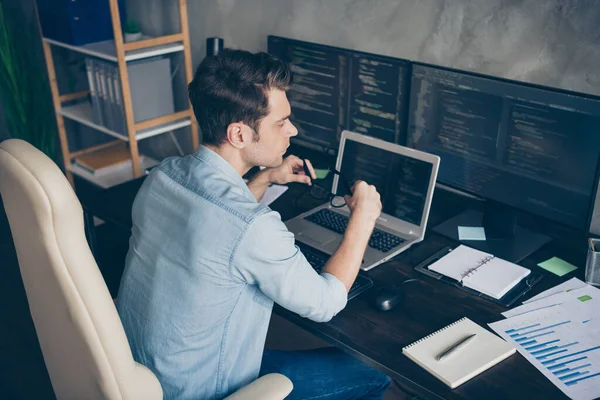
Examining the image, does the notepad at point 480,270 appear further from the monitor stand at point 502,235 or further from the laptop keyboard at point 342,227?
the laptop keyboard at point 342,227

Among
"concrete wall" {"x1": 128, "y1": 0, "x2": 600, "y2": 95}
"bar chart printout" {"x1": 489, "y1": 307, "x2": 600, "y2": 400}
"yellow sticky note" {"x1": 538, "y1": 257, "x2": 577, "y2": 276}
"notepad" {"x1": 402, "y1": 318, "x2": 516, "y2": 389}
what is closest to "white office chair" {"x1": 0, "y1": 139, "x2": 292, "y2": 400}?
"notepad" {"x1": 402, "y1": 318, "x2": 516, "y2": 389}

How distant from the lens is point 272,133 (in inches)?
61.3

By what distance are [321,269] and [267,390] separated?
0.48 meters

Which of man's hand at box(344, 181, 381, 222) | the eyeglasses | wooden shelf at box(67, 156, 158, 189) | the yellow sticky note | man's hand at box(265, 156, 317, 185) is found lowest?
wooden shelf at box(67, 156, 158, 189)

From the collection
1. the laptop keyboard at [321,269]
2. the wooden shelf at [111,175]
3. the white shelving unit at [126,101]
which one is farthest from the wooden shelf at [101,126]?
the laptop keyboard at [321,269]

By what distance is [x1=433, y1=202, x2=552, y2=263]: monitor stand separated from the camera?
5.99 ft

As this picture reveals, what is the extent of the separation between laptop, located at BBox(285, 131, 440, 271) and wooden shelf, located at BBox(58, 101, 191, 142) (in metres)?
1.14

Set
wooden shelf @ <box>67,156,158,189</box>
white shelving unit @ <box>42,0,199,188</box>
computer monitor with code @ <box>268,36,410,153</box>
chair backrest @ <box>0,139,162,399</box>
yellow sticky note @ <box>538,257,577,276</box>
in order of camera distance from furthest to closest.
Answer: wooden shelf @ <box>67,156,158,189</box>, white shelving unit @ <box>42,0,199,188</box>, computer monitor with code @ <box>268,36,410,153</box>, yellow sticky note @ <box>538,257,577,276</box>, chair backrest @ <box>0,139,162,399</box>

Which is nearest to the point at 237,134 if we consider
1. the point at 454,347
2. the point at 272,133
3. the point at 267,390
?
the point at 272,133

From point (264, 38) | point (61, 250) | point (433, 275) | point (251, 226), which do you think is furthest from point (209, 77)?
point (264, 38)

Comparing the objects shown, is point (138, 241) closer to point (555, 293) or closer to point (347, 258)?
point (347, 258)

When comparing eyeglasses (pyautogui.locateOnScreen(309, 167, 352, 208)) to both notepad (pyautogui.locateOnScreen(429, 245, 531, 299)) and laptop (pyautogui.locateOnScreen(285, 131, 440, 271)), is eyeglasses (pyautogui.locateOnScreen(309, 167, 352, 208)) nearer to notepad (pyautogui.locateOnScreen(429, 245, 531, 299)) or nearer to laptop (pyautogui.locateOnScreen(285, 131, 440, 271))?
laptop (pyautogui.locateOnScreen(285, 131, 440, 271))

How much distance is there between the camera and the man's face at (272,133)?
1.53m

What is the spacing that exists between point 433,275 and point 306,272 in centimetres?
48
